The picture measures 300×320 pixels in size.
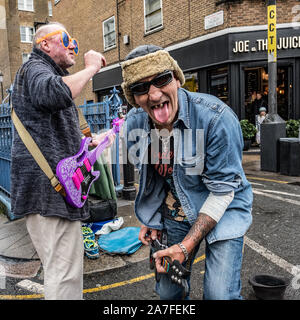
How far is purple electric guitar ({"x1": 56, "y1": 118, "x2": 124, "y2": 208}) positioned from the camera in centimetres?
208

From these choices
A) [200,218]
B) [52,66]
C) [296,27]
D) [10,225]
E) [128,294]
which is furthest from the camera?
[296,27]

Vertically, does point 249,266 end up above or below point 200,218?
below

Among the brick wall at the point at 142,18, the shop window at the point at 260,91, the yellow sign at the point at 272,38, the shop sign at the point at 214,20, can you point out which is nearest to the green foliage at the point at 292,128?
the shop window at the point at 260,91

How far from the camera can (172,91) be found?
184cm

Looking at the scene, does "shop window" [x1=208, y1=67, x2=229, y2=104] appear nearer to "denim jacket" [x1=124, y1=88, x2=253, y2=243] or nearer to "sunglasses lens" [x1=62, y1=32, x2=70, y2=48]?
"sunglasses lens" [x1=62, y1=32, x2=70, y2=48]

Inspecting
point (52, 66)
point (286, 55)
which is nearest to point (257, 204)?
point (52, 66)

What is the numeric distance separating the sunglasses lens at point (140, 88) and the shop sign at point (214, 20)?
38.5ft

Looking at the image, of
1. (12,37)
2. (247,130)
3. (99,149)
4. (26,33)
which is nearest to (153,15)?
(247,130)

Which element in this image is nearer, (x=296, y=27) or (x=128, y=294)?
(x=128, y=294)

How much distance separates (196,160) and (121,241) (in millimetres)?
2515

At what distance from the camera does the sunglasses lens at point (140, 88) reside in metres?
1.80

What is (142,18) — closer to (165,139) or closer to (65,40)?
(65,40)

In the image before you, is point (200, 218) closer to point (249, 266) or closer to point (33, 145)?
point (33, 145)

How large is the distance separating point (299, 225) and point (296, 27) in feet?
32.6
